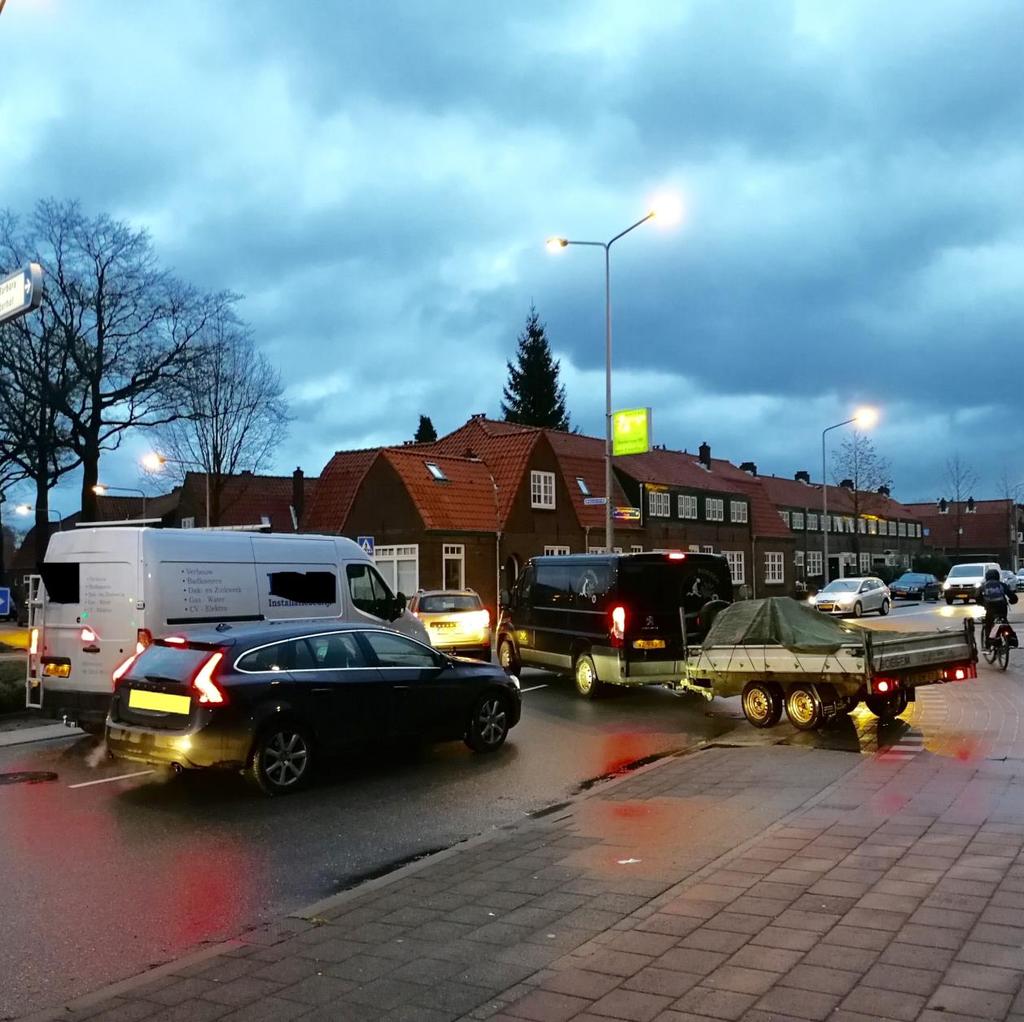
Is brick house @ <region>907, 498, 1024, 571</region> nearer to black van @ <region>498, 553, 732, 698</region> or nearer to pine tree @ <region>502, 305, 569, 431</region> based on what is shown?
pine tree @ <region>502, 305, 569, 431</region>

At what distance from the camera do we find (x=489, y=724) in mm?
10656

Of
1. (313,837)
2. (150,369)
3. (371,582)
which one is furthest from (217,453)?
(313,837)

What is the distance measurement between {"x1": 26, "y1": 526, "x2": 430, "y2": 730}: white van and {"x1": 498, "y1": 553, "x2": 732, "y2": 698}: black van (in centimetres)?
440

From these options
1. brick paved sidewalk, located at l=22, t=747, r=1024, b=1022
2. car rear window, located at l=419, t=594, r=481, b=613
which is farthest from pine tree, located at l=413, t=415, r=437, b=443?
brick paved sidewalk, located at l=22, t=747, r=1024, b=1022

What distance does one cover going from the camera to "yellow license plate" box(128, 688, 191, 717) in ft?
27.9

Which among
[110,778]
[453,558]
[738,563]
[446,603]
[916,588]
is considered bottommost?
[110,778]

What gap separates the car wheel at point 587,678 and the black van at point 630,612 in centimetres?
1

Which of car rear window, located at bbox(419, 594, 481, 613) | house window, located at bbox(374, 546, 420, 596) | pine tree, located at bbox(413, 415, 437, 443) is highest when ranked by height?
pine tree, located at bbox(413, 415, 437, 443)

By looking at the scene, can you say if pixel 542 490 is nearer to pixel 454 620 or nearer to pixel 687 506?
pixel 687 506

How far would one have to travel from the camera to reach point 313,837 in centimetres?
731

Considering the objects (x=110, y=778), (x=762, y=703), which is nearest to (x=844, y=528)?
(x=762, y=703)

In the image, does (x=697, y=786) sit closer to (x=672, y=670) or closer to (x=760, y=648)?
(x=760, y=648)

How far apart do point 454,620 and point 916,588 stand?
40665 mm

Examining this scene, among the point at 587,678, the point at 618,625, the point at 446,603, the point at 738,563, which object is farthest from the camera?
the point at 738,563
